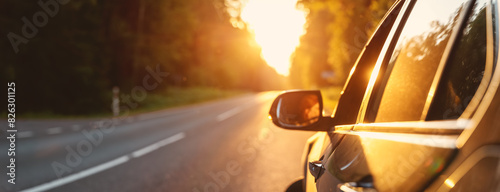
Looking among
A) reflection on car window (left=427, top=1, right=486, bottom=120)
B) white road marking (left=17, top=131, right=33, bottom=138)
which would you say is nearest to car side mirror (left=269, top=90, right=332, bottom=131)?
reflection on car window (left=427, top=1, right=486, bottom=120)

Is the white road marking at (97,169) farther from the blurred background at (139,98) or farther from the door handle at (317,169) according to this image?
the door handle at (317,169)

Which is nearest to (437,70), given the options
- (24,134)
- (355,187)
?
(355,187)

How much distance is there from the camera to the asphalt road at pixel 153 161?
652 cm

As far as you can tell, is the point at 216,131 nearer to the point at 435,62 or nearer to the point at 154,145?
the point at 154,145

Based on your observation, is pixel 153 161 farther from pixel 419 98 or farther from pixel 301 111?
pixel 419 98

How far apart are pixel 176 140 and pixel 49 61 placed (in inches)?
627

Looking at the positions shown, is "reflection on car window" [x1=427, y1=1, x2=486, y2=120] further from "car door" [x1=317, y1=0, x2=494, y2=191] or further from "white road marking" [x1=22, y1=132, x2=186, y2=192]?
"white road marking" [x1=22, y1=132, x2=186, y2=192]

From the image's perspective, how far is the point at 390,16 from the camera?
6.98 ft

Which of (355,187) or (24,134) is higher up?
(355,187)

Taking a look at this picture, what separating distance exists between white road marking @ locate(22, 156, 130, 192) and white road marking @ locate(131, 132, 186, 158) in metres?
0.58

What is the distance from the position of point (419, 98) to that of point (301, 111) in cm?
148

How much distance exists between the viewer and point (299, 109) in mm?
2795

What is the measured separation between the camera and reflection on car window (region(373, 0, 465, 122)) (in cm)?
128

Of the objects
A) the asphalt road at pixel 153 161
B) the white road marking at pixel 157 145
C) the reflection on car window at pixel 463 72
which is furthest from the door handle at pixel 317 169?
the white road marking at pixel 157 145
